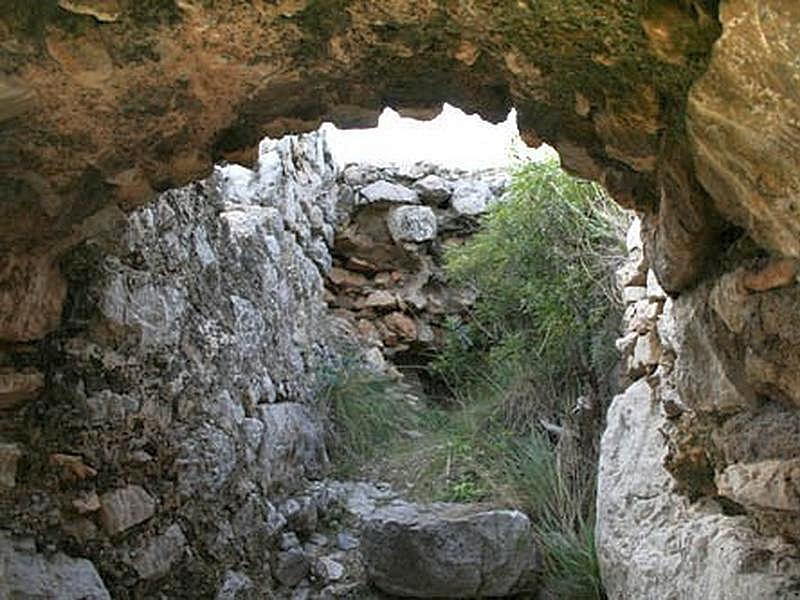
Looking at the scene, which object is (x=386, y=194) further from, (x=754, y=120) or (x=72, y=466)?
(x=754, y=120)

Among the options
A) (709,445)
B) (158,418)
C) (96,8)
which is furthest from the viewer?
(158,418)

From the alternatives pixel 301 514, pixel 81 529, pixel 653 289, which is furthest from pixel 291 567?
Answer: pixel 653 289

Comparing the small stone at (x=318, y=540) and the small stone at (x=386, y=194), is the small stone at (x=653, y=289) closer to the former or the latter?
the small stone at (x=318, y=540)

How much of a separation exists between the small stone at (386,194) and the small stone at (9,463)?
3707 mm

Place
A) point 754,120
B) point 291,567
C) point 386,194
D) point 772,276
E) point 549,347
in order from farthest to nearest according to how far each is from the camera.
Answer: point 386,194
point 549,347
point 291,567
point 772,276
point 754,120

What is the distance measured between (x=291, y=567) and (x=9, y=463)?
4.75 feet

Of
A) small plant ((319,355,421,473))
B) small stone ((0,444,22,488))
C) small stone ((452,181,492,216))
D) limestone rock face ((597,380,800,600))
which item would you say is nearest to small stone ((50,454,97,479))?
small stone ((0,444,22,488))

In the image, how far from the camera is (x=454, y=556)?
3.44 m

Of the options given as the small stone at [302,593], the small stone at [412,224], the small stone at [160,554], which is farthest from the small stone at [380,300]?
the small stone at [160,554]

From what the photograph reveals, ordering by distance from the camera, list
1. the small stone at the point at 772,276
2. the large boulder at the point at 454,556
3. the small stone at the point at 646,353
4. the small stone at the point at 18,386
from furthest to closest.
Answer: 1. the large boulder at the point at 454,556
2. the small stone at the point at 646,353
3. the small stone at the point at 18,386
4. the small stone at the point at 772,276

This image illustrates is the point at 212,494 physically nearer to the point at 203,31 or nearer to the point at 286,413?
the point at 286,413

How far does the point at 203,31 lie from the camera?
1720mm

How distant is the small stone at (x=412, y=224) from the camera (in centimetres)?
583

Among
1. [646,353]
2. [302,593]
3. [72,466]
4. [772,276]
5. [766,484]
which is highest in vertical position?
[772,276]
